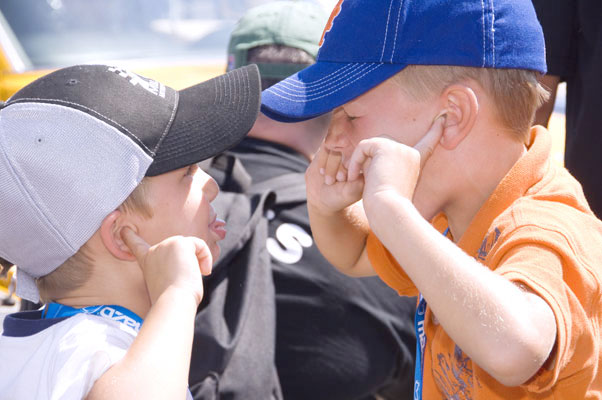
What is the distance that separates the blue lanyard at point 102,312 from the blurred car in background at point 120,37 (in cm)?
265

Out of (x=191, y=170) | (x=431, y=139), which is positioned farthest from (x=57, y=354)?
(x=431, y=139)

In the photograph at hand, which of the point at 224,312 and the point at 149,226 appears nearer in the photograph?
the point at 149,226

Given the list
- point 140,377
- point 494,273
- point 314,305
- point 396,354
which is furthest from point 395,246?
point 396,354

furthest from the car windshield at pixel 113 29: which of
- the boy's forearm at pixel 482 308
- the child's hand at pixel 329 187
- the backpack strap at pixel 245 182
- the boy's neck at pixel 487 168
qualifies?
the boy's forearm at pixel 482 308

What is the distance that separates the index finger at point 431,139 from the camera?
1.63 metres

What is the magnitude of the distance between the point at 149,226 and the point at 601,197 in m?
1.38

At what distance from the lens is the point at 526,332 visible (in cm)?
126

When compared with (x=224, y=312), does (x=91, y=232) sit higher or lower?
higher

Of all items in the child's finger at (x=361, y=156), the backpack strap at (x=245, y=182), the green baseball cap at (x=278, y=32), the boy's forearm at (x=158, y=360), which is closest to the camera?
the boy's forearm at (x=158, y=360)

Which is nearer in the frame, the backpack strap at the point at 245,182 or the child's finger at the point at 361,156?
the child's finger at the point at 361,156

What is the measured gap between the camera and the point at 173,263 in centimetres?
162

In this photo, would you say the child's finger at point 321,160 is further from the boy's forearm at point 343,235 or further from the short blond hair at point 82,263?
the short blond hair at point 82,263

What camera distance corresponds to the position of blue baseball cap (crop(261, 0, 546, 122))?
161 centimetres

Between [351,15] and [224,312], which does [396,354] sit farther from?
[351,15]
